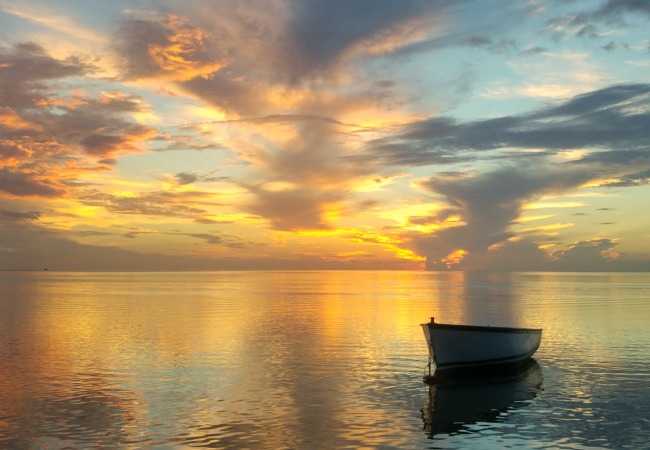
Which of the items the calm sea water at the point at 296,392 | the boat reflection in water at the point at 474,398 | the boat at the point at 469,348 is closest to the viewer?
the calm sea water at the point at 296,392

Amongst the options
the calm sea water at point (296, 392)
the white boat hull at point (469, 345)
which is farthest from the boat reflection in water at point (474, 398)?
the white boat hull at point (469, 345)

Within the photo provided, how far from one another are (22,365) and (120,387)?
1256cm

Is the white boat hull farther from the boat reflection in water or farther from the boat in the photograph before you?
the boat reflection in water

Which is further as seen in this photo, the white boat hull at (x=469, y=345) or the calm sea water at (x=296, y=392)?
the white boat hull at (x=469, y=345)

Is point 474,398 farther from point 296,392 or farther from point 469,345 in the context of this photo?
point 296,392

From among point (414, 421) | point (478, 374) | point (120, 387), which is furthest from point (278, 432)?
point (478, 374)

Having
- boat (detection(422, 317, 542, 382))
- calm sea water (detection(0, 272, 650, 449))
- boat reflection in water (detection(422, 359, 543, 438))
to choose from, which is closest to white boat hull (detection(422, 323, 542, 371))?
boat (detection(422, 317, 542, 382))

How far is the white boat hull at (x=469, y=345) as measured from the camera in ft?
134

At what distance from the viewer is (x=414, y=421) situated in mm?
29531

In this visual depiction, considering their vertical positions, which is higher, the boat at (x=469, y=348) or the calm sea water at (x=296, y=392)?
the boat at (x=469, y=348)

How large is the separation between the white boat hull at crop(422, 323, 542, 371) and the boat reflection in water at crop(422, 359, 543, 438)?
44.2 inches

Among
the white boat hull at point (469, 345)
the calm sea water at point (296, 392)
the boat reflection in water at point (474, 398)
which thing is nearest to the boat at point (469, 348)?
the white boat hull at point (469, 345)

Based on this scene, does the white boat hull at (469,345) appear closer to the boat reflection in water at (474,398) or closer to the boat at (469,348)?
the boat at (469,348)

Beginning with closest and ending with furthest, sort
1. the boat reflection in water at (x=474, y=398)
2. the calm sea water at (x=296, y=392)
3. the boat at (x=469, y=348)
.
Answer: the calm sea water at (x=296, y=392) → the boat reflection in water at (x=474, y=398) → the boat at (x=469, y=348)
